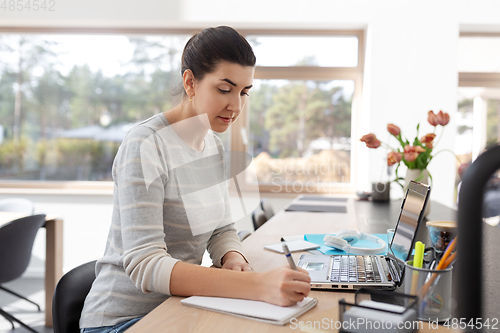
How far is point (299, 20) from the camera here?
348cm

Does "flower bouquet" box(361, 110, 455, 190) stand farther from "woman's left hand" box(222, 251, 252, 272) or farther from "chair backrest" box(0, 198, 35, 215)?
"chair backrest" box(0, 198, 35, 215)

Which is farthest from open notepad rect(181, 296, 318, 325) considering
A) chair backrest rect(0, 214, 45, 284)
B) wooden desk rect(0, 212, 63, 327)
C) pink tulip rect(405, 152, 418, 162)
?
wooden desk rect(0, 212, 63, 327)

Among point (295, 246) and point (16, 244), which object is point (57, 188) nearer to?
point (16, 244)

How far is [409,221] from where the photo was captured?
100 centimetres

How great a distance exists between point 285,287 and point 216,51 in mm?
653

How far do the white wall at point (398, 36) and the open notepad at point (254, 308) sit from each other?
2875 mm

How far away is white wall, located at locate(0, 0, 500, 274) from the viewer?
3365 millimetres

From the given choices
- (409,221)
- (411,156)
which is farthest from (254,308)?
(411,156)

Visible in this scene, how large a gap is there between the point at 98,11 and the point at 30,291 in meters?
2.45

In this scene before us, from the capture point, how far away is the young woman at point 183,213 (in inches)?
33.1

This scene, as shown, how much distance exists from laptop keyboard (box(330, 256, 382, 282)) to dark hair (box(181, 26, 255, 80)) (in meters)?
0.60

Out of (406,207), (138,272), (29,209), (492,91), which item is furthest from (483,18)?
(29,209)

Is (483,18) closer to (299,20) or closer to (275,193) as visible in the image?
(299,20)

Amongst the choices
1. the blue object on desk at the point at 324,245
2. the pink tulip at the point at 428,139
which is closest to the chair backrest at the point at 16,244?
the blue object on desk at the point at 324,245
